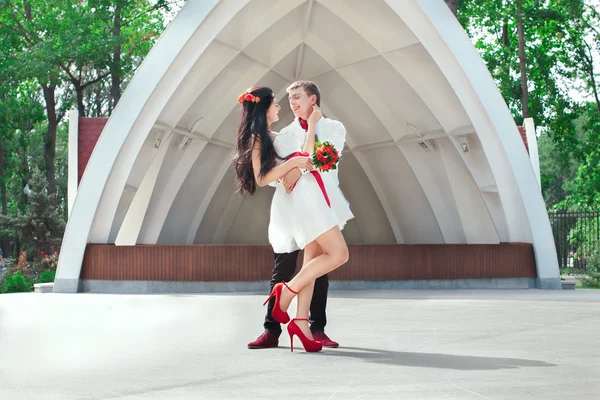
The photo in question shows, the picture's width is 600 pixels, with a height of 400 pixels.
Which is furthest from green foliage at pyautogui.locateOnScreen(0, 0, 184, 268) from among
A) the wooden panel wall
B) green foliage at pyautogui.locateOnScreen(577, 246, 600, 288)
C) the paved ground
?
the paved ground

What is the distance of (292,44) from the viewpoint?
21031 millimetres

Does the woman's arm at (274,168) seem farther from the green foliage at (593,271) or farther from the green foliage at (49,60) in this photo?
the green foliage at (49,60)

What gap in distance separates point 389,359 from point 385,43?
13421 millimetres

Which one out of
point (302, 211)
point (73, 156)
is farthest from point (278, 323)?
point (73, 156)

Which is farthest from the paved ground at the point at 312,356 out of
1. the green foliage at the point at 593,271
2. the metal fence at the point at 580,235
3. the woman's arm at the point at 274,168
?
the metal fence at the point at 580,235

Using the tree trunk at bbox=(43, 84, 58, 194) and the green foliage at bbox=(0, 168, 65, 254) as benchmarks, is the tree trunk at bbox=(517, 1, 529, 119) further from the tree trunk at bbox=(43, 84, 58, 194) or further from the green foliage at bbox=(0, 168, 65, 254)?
the tree trunk at bbox=(43, 84, 58, 194)

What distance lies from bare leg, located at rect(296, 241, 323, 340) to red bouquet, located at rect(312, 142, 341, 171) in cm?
65

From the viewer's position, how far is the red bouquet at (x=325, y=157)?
5848 mm

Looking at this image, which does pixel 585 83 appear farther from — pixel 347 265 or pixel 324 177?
pixel 324 177

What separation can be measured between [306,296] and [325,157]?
1.08 meters

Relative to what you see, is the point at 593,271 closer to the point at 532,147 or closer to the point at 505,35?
the point at 532,147

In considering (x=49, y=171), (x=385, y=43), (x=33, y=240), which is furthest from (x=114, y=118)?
(x=49, y=171)

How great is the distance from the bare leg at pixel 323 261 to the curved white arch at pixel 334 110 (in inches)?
412

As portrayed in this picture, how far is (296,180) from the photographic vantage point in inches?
239
